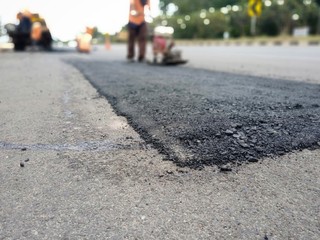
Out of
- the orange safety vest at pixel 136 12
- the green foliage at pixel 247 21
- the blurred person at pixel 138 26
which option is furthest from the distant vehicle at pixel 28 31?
the green foliage at pixel 247 21

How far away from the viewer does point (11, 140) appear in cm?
210

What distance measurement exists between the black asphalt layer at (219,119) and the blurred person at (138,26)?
4.43 m

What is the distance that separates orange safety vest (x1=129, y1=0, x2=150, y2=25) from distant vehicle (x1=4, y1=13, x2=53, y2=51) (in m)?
6.10

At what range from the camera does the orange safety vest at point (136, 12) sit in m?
7.46

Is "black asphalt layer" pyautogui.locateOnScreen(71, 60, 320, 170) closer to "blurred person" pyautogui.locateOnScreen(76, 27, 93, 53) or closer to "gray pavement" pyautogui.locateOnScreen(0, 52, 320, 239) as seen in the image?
"gray pavement" pyautogui.locateOnScreen(0, 52, 320, 239)

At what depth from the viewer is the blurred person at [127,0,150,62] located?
24.6 feet

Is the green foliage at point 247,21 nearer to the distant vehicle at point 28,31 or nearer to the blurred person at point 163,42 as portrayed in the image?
the distant vehicle at point 28,31

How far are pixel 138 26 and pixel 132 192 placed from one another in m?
6.86

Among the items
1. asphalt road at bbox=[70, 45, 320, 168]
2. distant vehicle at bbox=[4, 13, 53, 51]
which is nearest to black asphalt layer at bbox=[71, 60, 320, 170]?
asphalt road at bbox=[70, 45, 320, 168]

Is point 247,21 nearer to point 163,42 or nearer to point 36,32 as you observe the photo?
point 36,32

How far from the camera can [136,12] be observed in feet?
24.9

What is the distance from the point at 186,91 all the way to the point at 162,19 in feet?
190

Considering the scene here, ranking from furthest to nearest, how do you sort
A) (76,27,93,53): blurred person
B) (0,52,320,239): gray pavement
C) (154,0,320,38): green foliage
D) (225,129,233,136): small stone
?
(154,0,320,38): green foliage, (76,27,93,53): blurred person, (225,129,233,136): small stone, (0,52,320,239): gray pavement

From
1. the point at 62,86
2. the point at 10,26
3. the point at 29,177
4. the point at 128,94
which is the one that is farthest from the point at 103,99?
the point at 10,26
